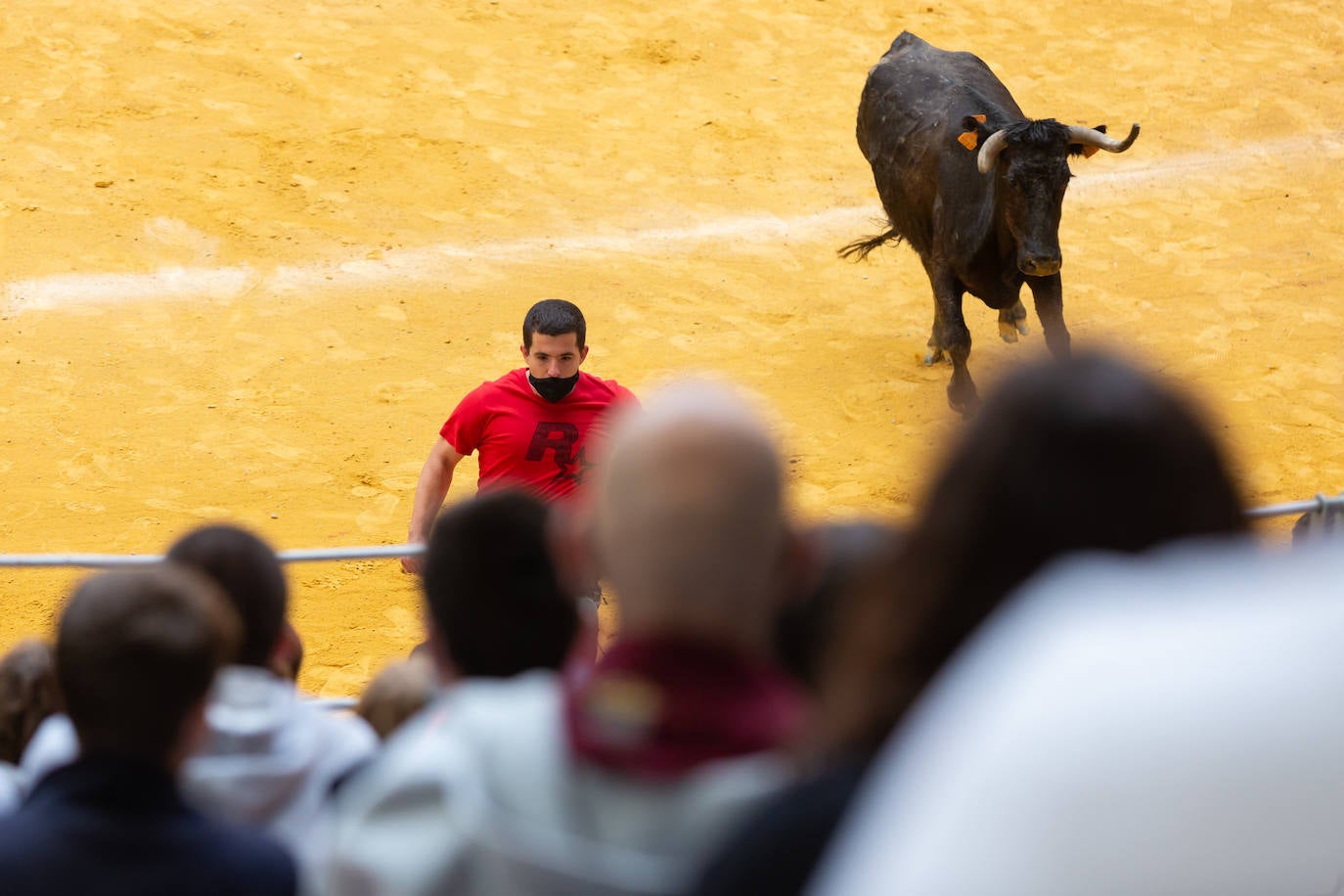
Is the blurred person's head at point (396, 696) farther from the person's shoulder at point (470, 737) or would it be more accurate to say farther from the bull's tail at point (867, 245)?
the bull's tail at point (867, 245)

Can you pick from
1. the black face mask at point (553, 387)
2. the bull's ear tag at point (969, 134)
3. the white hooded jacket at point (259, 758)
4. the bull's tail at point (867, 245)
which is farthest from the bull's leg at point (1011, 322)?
the white hooded jacket at point (259, 758)

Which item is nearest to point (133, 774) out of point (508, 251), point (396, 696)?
point (396, 696)

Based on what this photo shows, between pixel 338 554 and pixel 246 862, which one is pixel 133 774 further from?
pixel 338 554

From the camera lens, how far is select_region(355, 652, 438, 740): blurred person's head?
3.13 metres

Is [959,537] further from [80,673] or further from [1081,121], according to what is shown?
[1081,121]

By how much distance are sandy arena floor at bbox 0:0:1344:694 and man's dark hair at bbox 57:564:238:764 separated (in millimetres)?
5091

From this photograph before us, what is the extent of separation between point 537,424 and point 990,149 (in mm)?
4394

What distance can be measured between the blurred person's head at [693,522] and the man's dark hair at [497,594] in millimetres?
609

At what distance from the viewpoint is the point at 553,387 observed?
20.9ft

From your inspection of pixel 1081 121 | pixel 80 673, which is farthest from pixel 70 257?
pixel 80 673

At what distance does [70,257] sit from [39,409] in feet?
6.95

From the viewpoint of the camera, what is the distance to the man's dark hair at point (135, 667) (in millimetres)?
2293

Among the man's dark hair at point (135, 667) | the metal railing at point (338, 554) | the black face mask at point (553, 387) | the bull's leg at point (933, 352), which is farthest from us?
the bull's leg at point (933, 352)

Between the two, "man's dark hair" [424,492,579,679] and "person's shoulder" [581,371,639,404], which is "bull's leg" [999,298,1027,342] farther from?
"man's dark hair" [424,492,579,679]
